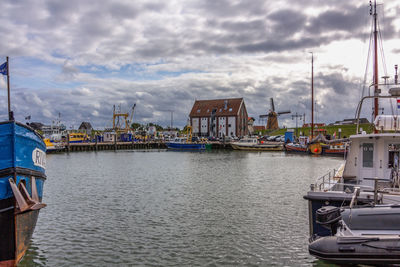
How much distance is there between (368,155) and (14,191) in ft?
43.1

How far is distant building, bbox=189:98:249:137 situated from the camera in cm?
10575

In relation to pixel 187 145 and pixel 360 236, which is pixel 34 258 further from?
pixel 187 145

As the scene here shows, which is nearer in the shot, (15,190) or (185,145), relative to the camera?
(15,190)

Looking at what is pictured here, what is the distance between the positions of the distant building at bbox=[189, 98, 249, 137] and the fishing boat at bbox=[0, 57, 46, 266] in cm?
9362

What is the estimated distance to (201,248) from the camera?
1289 centimetres

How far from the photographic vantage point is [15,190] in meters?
9.85

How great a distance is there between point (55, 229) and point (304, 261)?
1063cm

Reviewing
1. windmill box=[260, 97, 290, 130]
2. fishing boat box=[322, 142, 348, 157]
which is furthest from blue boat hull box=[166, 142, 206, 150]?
windmill box=[260, 97, 290, 130]

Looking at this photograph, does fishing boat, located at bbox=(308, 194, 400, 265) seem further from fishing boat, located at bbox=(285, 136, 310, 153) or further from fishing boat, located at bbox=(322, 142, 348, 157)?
fishing boat, located at bbox=(285, 136, 310, 153)

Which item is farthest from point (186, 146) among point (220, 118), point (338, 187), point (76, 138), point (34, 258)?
point (34, 258)

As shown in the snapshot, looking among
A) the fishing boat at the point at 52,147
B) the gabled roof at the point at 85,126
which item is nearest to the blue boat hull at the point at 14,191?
the fishing boat at the point at 52,147

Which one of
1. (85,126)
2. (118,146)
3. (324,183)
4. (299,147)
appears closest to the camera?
(324,183)

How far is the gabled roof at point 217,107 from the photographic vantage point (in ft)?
350

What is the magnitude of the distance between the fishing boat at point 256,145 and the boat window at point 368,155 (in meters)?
66.5
